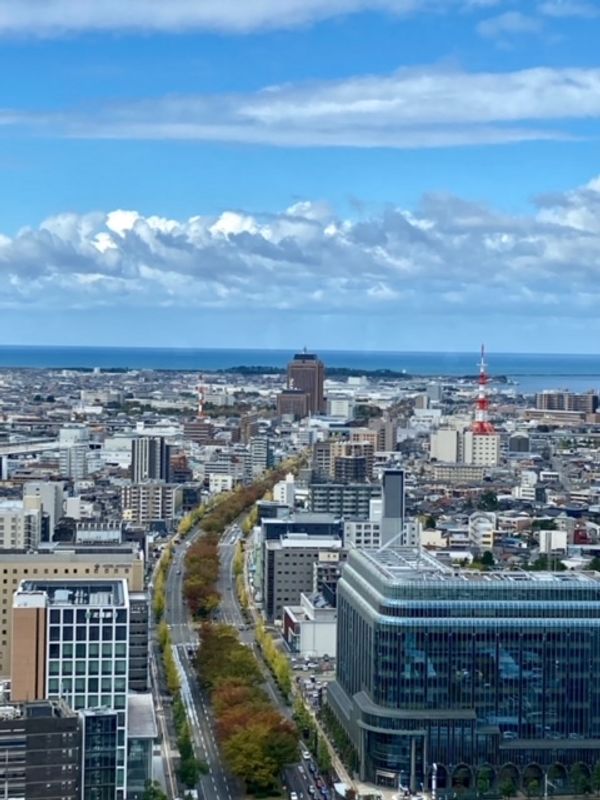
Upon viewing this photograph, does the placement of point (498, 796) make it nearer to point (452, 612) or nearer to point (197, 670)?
point (452, 612)

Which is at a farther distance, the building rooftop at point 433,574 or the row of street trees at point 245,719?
the building rooftop at point 433,574

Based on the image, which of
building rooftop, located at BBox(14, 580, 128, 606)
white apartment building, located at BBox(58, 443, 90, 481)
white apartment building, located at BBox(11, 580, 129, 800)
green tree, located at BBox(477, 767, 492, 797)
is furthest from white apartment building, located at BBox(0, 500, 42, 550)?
white apartment building, located at BBox(58, 443, 90, 481)

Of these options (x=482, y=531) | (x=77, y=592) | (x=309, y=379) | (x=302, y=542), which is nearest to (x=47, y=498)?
(x=302, y=542)

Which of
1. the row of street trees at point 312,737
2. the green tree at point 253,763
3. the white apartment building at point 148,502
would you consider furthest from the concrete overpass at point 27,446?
the green tree at point 253,763

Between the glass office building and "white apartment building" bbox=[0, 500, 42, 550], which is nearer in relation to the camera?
the glass office building

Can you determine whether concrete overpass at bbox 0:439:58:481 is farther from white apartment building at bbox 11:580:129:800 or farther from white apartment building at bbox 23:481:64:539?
white apartment building at bbox 11:580:129:800

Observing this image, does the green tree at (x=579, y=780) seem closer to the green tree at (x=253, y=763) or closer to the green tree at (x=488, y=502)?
the green tree at (x=253, y=763)
